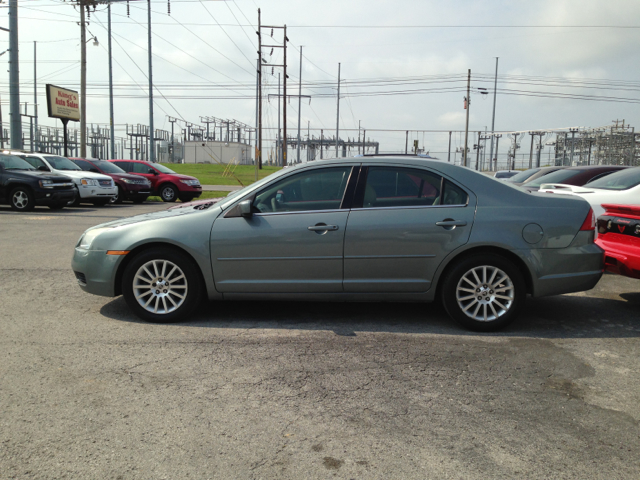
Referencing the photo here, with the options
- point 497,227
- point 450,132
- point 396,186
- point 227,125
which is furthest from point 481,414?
point 227,125

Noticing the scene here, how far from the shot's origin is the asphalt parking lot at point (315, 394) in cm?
261

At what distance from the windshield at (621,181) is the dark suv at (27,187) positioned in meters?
14.1

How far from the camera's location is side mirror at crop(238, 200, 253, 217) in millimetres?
4730

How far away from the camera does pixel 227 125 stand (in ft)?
231

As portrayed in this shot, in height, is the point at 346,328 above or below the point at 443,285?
below

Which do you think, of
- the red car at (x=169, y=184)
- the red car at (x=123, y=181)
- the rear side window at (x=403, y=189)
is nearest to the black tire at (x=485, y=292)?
the rear side window at (x=403, y=189)

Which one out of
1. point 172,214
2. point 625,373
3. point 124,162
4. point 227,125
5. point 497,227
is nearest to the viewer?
point 625,373

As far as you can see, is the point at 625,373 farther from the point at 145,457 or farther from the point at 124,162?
the point at 124,162

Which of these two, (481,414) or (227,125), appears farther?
(227,125)

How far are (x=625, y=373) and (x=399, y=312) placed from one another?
2.11m

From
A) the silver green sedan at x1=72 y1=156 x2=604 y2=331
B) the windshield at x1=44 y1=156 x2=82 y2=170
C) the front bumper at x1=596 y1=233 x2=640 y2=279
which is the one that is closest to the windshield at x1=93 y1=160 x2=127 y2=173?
the windshield at x1=44 y1=156 x2=82 y2=170

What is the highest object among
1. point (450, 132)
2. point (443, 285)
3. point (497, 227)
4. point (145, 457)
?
point (450, 132)

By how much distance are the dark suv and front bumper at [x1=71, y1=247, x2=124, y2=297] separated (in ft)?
38.8

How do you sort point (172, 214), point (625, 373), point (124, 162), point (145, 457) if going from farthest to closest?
1. point (124, 162)
2. point (172, 214)
3. point (625, 373)
4. point (145, 457)
